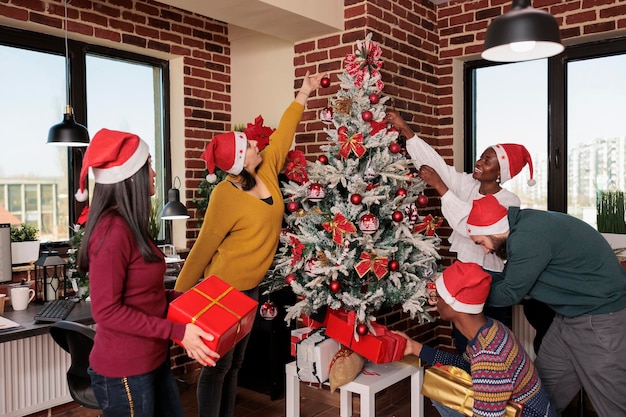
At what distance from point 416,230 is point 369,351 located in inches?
27.3

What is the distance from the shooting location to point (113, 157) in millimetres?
1821

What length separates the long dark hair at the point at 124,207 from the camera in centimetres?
185

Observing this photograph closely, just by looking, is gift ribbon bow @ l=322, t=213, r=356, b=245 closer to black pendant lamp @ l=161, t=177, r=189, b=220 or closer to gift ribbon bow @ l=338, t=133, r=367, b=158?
gift ribbon bow @ l=338, t=133, r=367, b=158

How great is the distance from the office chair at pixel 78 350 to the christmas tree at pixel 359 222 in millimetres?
1002

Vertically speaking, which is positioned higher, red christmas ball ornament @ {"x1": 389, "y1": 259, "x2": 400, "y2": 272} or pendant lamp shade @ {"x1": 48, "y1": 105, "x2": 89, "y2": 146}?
pendant lamp shade @ {"x1": 48, "y1": 105, "x2": 89, "y2": 146}

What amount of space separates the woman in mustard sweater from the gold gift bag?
3.18ft

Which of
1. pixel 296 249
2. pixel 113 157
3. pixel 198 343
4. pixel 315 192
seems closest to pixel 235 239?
pixel 296 249

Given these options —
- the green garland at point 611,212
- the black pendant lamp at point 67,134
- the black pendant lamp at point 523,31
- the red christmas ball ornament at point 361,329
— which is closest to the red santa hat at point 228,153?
the black pendant lamp at point 67,134

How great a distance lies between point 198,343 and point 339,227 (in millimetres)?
1092

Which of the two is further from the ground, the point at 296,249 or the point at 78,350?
the point at 296,249

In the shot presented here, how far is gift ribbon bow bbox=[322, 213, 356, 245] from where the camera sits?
277cm

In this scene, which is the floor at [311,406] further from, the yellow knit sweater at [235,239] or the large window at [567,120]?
the large window at [567,120]

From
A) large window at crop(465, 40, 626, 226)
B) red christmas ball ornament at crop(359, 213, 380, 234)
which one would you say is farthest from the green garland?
red christmas ball ornament at crop(359, 213, 380, 234)

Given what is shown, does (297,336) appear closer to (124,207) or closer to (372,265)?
(372,265)
